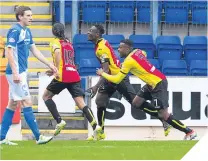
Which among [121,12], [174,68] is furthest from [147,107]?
[121,12]

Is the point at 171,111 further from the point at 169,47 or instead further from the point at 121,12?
the point at 121,12

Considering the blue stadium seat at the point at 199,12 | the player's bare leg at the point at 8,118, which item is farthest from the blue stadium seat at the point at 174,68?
the player's bare leg at the point at 8,118

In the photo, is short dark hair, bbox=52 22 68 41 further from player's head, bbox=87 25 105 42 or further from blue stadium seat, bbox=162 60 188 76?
blue stadium seat, bbox=162 60 188 76

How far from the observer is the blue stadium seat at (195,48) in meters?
20.5

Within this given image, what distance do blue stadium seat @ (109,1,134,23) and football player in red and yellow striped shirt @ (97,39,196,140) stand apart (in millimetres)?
7789

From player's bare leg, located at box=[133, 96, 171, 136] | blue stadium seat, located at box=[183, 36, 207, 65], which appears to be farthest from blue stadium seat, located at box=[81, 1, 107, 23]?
player's bare leg, located at box=[133, 96, 171, 136]

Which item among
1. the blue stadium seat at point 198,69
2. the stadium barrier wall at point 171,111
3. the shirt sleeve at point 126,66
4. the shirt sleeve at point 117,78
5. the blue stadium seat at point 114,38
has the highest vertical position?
Answer: the shirt sleeve at point 126,66

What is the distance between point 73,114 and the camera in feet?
55.2

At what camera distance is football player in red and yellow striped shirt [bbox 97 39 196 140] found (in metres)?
13.5

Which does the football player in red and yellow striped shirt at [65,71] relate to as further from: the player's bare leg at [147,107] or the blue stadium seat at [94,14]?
the blue stadium seat at [94,14]

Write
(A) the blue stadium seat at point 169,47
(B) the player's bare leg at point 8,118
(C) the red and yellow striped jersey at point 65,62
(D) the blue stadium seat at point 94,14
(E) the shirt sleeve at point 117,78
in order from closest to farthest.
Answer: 1. (B) the player's bare leg at point 8,118
2. (C) the red and yellow striped jersey at point 65,62
3. (E) the shirt sleeve at point 117,78
4. (A) the blue stadium seat at point 169,47
5. (D) the blue stadium seat at point 94,14

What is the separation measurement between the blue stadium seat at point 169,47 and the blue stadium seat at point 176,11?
1.37 m

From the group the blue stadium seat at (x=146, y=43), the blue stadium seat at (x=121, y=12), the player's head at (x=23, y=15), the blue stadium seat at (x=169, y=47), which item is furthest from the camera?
the blue stadium seat at (x=121, y=12)

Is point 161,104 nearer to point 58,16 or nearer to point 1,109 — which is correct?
point 1,109
